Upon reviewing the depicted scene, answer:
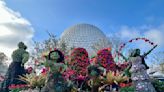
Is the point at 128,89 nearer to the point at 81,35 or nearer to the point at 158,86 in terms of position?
the point at 158,86

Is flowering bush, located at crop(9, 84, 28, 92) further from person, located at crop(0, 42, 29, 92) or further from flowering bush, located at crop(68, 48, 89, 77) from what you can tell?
flowering bush, located at crop(68, 48, 89, 77)

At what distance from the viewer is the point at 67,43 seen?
32.8m

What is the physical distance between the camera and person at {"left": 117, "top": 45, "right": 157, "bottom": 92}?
8.55 m

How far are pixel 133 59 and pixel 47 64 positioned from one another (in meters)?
3.24

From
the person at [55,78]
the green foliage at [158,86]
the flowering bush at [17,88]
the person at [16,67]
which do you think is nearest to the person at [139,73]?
the green foliage at [158,86]

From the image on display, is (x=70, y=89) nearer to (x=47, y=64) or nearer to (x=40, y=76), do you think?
(x=47, y=64)

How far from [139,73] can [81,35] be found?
2472 cm

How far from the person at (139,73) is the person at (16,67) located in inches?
183

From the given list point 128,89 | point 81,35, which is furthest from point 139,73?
point 81,35

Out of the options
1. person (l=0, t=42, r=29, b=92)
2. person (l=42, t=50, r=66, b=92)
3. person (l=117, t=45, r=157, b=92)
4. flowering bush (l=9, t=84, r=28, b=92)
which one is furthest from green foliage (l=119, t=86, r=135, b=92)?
person (l=0, t=42, r=29, b=92)

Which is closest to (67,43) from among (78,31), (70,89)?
(78,31)

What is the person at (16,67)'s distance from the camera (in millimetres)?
11195

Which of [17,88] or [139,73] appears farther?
[17,88]

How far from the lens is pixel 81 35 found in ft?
110
